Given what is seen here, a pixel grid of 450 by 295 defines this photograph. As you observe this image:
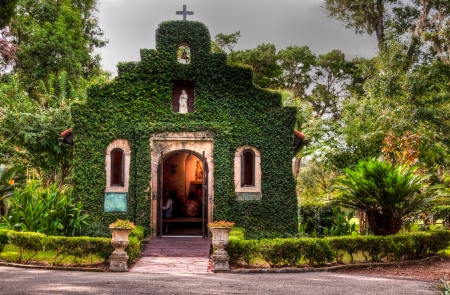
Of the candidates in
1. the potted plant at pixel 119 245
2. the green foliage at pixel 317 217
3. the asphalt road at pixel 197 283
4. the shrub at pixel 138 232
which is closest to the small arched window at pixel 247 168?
the shrub at pixel 138 232

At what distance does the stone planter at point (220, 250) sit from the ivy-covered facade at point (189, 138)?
360 cm

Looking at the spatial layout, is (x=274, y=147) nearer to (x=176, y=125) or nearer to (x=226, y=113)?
(x=226, y=113)

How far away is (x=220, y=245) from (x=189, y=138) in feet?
16.1

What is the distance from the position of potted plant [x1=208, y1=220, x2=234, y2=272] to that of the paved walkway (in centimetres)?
36

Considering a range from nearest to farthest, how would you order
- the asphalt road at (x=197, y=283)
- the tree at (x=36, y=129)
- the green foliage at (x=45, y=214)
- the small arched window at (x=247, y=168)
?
the asphalt road at (x=197, y=283) → the green foliage at (x=45, y=214) → the small arched window at (x=247, y=168) → the tree at (x=36, y=129)

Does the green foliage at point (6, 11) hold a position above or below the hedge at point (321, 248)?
above

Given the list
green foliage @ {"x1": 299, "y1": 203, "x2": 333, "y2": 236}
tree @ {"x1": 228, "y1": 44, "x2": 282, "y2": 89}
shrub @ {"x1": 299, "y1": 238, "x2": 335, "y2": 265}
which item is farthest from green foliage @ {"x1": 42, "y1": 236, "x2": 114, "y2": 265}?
tree @ {"x1": 228, "y1": 44, "x2": 282, "y2": 89}

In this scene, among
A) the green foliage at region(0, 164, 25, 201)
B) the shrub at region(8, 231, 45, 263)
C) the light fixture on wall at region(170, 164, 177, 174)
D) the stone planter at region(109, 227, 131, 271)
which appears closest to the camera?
the stone planter at region(109, 227, 131, 271)

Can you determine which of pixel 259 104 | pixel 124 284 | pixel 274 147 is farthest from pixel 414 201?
pixel 124 284

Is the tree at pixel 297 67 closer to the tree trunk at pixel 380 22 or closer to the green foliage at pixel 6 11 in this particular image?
the tree trunk at pixel 380 22

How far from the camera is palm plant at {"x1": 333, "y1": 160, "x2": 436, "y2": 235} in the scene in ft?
47.1

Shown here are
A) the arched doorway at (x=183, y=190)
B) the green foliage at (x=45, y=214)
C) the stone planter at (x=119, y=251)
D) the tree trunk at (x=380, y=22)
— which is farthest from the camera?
the tree trunk at (x=380, y=22)

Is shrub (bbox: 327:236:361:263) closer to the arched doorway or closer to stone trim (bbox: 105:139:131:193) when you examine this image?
the arched doorway

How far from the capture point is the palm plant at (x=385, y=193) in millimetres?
14367
